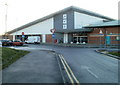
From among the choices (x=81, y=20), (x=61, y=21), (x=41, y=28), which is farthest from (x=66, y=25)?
(x=41, y=28)

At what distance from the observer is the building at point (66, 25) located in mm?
38469

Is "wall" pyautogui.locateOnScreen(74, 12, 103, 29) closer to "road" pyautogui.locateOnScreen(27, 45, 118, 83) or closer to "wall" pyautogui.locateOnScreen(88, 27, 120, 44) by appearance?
"wall" pyautogui.locateOnScreen(88, 27, 120, 44)

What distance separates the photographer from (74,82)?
5.59 meters

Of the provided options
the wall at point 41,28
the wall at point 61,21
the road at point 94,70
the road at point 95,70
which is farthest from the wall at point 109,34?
the road at point 94,70

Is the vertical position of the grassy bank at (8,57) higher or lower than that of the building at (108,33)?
lower

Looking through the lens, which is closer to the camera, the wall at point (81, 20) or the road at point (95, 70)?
the road at point (95, 70)

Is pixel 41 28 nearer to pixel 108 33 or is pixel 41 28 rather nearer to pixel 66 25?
pixel 66 25

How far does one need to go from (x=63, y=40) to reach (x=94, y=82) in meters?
36.0

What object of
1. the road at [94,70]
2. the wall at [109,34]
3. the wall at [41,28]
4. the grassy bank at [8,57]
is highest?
the wall at [41,28]

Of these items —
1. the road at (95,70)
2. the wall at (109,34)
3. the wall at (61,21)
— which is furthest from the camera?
the wall at (61,21)

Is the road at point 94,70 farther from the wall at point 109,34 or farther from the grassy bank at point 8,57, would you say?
the wall at point 109,34

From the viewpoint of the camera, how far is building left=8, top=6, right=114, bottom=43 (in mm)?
38469

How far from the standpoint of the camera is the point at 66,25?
4091cm

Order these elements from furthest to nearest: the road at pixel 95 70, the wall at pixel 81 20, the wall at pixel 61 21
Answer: the wall at pixel 61 21
the wall at pixel 81 20
the road at pixel 95 70
